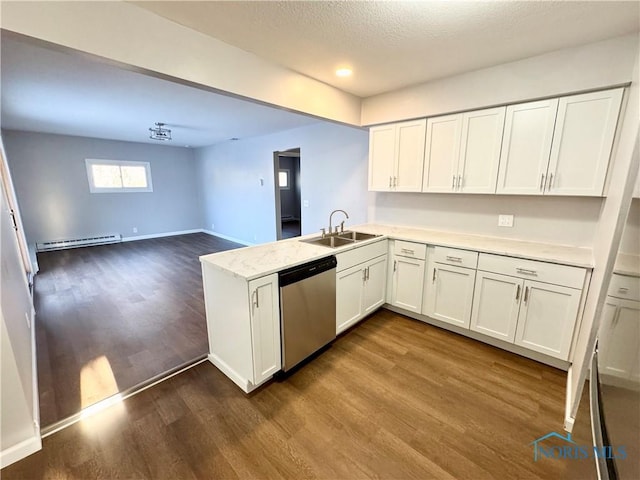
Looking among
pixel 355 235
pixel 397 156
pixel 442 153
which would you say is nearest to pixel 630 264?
pixel 442 153

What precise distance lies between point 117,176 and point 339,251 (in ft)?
24.2

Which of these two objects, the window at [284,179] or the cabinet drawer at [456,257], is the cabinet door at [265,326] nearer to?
the cabinet drawer at [456,257]

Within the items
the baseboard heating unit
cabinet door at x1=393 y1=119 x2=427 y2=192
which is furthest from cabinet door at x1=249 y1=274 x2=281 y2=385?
the baseboard heating unit

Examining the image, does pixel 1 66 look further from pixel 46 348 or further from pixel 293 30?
pixel 293 30

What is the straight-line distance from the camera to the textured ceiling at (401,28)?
63.9 inches

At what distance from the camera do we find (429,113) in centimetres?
285

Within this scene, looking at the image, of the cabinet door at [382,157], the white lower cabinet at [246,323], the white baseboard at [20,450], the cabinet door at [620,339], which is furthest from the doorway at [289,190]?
the cabinet door at [620,339]

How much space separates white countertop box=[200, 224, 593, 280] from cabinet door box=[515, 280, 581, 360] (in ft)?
0.83

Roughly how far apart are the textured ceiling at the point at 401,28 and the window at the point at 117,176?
22.1 ft

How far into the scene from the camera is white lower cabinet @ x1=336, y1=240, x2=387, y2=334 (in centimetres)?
258

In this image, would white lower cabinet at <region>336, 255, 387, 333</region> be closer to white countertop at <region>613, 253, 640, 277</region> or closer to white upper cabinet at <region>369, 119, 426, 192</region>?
white upper cabinet at <region>369, 119, 426, 192</region>

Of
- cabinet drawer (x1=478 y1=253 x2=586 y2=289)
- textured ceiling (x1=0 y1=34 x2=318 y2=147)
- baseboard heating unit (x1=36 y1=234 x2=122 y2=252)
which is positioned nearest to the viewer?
cabinet drawer (x1=478 y1=253 x2=586 y2=289)

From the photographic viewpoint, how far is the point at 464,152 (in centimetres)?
271

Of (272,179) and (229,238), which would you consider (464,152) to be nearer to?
(272,179)
